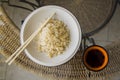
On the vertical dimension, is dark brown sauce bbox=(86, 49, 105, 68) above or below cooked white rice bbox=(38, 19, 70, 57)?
below

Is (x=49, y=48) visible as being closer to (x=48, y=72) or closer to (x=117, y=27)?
(x=48, y=72)

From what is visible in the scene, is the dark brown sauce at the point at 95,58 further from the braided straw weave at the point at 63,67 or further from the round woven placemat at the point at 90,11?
the round woven placemat at the point at 90,11

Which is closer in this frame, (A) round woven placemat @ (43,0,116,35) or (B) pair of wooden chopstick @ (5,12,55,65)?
(B) pair of wooden chopstick @ (5,12,55,65)

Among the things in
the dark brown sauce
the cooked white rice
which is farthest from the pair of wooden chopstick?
the dark brown sauce

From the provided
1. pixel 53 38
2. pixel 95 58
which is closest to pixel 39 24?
pixel 53 38

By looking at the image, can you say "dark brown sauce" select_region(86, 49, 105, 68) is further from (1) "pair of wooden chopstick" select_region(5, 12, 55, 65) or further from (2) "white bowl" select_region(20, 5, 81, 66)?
(1) "pair of wooden chopstick" select_region(5, 12, 55, 65)

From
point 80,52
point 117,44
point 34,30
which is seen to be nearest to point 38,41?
point 34,30

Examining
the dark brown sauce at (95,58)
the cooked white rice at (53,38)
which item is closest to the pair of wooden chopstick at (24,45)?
the cooked white rice at (53,38)
